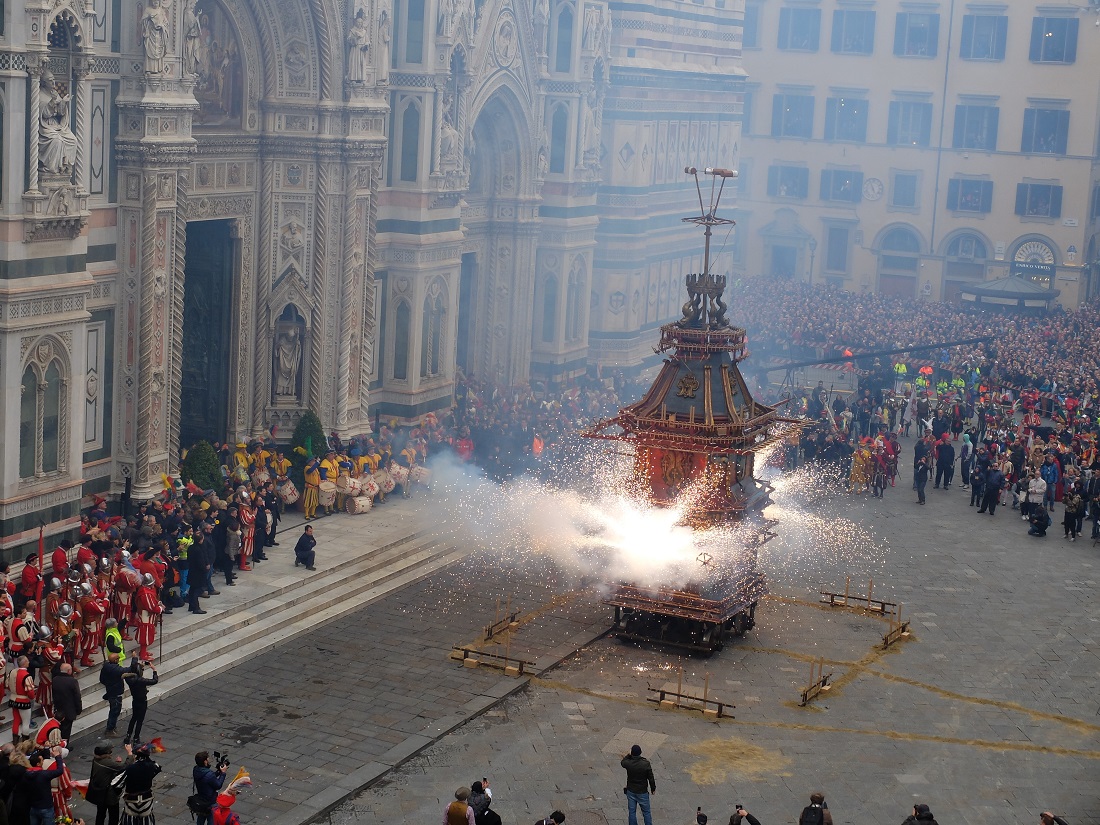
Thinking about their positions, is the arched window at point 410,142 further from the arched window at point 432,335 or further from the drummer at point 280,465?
the drummer at point 280,465

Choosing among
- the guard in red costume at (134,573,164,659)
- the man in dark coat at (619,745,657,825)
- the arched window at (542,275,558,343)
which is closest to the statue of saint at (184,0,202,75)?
the guard in red costume at (134,573,164,659)

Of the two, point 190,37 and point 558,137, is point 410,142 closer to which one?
point 190,37

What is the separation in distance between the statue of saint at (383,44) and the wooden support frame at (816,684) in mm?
17212

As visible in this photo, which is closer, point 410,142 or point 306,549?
point 306,549

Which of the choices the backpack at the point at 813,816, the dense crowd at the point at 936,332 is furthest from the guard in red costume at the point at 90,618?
the dense crowd at the point at 936,332

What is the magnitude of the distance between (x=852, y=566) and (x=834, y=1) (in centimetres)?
5061

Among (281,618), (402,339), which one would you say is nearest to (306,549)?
(281,618)

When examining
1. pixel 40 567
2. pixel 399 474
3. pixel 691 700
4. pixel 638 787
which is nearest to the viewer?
pixel 638 787

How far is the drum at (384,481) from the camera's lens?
35.9 m

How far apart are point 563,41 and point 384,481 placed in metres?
18.2

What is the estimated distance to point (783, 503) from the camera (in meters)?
41.1

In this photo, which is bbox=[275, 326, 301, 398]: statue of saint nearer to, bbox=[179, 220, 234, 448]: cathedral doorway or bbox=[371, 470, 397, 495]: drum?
bbox=[179, 220, 234, 448]: cathedral doorway

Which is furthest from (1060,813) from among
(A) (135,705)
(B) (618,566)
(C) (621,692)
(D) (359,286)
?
(D) (359,286)

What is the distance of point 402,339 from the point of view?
41.4 meters
